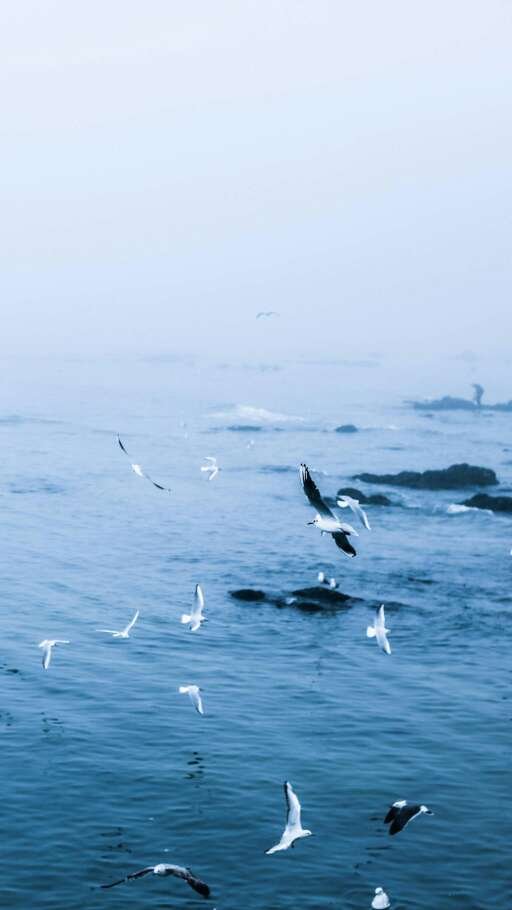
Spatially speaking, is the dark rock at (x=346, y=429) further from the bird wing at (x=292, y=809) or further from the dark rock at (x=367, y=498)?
the bird wing at (x=292, y=809)

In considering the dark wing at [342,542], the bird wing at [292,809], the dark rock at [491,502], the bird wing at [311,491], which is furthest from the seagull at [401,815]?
the dark rock at [491,502]

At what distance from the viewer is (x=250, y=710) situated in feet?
97.8

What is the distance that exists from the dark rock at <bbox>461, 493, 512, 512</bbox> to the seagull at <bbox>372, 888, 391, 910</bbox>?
4873cm

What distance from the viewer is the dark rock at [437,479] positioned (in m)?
76.8

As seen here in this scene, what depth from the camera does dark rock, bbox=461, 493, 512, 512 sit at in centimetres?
6706

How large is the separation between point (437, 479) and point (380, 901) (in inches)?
2305

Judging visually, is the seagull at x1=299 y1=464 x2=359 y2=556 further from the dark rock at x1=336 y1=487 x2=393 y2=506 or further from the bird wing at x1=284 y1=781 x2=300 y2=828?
the dark rock at x1=336 y1=487 x2=393 y2=506

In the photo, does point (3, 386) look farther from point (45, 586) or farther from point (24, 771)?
point (24, 771)

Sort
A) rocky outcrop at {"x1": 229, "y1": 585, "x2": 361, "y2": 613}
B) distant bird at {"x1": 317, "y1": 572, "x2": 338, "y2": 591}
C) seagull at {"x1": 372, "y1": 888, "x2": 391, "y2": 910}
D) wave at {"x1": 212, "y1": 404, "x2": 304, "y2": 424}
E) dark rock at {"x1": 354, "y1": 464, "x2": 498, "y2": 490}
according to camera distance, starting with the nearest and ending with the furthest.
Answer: seagull at {"x1": 372, "y1": 888, "x2": 391, "y2": 910} < rocky outcrop at {"x1": 229, "y1": 585, "x2": 361, "y2": 613} < distant bird at {"x1": 317, "y1": 572, "x2": 338, "y2": 591} < dark rock at {"x1": 354, "y1": 464, "x2": 498, "y2": 490} < wave at {"x1": 212, "y1": 404, "x2": 304, "y2": 424}

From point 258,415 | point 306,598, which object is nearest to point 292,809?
point 306,598

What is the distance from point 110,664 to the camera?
33.7 m

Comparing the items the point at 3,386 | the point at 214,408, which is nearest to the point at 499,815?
the point at 214,408

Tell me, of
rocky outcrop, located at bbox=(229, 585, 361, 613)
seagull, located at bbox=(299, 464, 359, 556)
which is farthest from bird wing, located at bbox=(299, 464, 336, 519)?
rocky outcrop, located at bbox=(229, 585, 361, 613)

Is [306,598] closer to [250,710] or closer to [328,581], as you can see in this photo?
[328,581]
